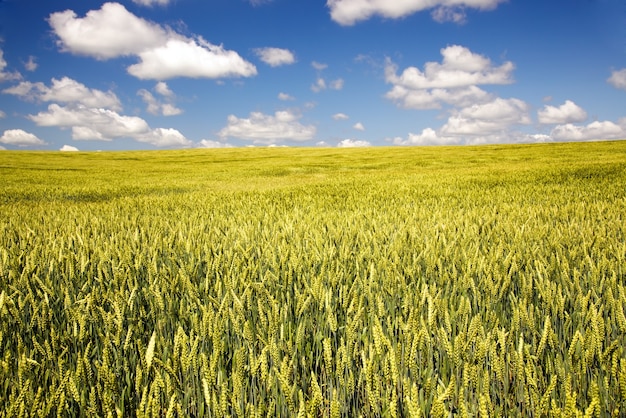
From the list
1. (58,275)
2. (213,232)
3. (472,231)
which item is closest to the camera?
(58,275)

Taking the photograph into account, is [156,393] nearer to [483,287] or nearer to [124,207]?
[483,287]

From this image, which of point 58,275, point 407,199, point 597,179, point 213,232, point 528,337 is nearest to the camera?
point 528,337

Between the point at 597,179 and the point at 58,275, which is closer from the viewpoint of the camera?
A: the point at 58,275

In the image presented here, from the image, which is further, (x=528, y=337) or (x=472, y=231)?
(x=472, y=231)

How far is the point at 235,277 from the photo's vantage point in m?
2.46

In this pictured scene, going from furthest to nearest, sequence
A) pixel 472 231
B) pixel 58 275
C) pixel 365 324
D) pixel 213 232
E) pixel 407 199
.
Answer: pixel 407 199 < pixel 213 232 < pixel 472 231 < pixel 58 275 < pixel 365 324

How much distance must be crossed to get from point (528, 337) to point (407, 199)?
5.82 metres

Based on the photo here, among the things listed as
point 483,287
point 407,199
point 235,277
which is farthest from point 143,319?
point 407,199

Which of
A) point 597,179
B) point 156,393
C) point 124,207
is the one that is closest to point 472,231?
point 156,393

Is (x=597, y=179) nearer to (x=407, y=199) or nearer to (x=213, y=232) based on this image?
(x=407, y=199)

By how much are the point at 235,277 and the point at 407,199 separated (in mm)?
5619

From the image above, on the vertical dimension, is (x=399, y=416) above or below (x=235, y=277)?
below

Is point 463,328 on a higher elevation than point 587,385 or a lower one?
higher

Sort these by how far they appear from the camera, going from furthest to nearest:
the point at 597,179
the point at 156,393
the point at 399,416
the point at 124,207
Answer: the point at 597,179, the point at 124,207, the point at 399,416, the point at 156,393
